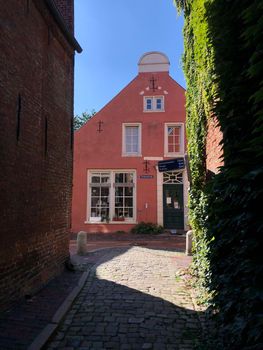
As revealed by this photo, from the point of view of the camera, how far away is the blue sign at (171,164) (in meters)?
17.5

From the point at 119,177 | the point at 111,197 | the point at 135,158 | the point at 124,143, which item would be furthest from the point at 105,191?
the point at 124,143

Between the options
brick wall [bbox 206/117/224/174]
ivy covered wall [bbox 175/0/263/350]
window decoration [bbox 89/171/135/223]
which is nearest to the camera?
ivy covered wall [bbox 175/0/263/350]

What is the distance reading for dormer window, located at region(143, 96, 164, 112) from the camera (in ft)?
60.5

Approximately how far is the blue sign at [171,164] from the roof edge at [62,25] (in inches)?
354

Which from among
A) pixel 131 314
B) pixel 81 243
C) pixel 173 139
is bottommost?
pixel 131 314

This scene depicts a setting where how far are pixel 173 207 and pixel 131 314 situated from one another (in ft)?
40.6

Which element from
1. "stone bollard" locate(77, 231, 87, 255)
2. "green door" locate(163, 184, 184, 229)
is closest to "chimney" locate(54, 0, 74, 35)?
"stone bollard" locate(77, 231, 87, 255)

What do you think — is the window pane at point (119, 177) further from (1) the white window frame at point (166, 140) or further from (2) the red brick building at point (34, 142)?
(2) the red brick building at point (34, 142)

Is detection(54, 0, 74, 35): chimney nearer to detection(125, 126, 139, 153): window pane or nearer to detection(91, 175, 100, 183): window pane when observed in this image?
detection(125, 126, 139, 153): window pane

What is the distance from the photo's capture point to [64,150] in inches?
336

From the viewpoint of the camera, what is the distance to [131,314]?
563cm

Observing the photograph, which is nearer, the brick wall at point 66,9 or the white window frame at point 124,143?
the brick wall at point 66,9

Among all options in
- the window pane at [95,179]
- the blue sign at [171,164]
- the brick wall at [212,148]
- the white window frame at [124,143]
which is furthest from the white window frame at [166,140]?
the brick wall at [212,148]

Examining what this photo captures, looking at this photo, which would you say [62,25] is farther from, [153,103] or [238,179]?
[153,103]
